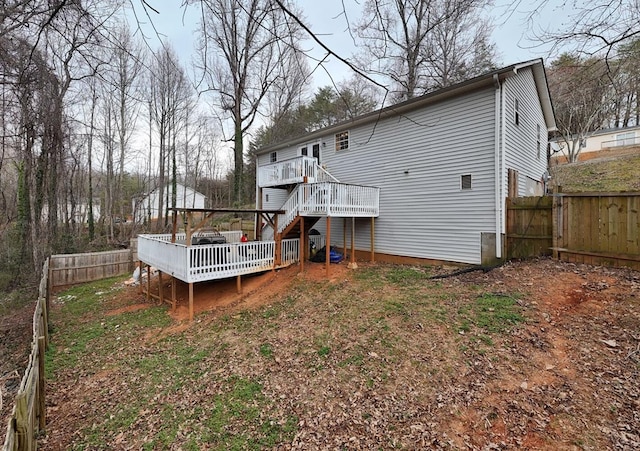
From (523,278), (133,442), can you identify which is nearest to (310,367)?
(133,442)

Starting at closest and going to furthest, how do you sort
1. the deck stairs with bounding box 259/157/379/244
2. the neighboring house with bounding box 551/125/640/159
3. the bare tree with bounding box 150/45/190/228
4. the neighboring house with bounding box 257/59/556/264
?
the neighboring house with bounding box 257/59/556/264
the deck stairs with bounding box 259/157/379/244
the bare tree with bounding box 150/45/190/228
the neighboring house with bounding box 551/125/640/159

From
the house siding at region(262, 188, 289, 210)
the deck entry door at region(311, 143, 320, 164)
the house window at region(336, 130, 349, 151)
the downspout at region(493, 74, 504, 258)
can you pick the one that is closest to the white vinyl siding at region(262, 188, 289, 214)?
the house siding at region(262, 188, 289, 210)

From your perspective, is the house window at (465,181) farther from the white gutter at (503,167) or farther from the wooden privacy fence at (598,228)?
the wooden privacy fence at (598,228)

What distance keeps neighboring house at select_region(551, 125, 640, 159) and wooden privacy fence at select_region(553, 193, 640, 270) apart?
20.2 metres

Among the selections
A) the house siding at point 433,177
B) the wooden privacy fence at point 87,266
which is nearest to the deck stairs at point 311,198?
the house siding at point 433,177

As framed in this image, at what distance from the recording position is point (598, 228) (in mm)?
6758

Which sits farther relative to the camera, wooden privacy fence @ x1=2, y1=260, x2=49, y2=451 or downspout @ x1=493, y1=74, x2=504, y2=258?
downspout @ x1=493, y1=74, x2=504, y2=258

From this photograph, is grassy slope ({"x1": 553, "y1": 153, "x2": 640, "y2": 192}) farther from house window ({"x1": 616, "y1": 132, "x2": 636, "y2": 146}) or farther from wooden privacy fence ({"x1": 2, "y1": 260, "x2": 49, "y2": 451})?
wooden privacy fence ({"x1": 2, "y1": 260, "x2": 49, "y2": 451})

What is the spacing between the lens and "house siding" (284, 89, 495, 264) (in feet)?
27.9

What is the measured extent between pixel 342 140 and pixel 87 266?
12478mm

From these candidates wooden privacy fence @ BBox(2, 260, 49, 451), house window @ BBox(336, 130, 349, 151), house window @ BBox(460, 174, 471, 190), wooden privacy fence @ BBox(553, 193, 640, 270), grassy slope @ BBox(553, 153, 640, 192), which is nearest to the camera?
wooden privacy fence @ BBox(2, 260, 49, 451)

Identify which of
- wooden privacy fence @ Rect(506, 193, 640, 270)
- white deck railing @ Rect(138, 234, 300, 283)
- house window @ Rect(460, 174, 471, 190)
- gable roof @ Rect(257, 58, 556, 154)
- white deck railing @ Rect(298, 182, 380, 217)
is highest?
gable roof @ Rect(257, 58, 556, 154)

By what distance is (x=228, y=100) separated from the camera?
69.6 ft

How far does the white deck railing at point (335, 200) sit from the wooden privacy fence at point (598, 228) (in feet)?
17.8
